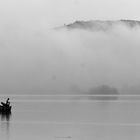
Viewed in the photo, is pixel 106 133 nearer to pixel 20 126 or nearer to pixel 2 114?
pixel 20 126

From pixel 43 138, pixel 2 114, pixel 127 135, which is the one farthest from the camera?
pixel 2 114

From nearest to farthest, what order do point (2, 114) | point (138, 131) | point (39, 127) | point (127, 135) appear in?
point (127, 135) → point (138, 131) → point (39, 127) → point (2, 114)

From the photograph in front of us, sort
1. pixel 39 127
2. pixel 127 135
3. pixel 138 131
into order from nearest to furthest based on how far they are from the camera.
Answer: pixel 127 135 < pixel 138 131 < pixel 39 127

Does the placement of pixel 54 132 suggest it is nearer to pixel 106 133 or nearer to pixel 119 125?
pixel 106 133

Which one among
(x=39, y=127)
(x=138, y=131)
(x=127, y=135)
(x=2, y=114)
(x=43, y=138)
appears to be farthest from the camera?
(x=2, y=114)

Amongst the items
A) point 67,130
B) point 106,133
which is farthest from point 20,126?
point 106,133

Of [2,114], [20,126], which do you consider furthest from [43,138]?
[2,114]

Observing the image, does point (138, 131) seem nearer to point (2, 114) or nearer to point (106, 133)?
point (106, 133)

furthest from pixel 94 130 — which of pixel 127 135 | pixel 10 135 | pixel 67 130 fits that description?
pixel 10 135

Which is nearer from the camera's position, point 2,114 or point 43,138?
point 43,138

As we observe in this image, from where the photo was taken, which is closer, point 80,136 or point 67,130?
point 80,136

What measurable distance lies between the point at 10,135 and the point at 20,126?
1876 centimetres

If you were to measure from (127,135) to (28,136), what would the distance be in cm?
1434

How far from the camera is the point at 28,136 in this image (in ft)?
265
